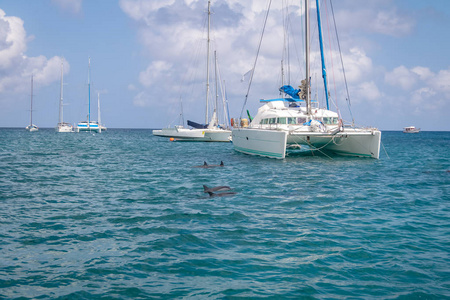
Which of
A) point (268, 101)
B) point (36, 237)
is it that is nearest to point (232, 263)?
point (36, 237)

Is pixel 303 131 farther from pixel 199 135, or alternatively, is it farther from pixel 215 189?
pixel 199 135

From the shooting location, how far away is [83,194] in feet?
42.2

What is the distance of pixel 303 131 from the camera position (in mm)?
22609

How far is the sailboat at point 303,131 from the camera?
74.7 feet

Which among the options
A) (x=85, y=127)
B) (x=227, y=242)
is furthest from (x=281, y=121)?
(x=85, y=127)

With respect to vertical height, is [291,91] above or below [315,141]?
above

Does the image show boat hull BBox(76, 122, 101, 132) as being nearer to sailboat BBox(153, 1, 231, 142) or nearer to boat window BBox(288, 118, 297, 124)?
sailboat BBox(153, 1, 231, 142)

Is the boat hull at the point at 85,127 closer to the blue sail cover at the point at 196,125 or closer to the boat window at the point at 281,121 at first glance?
the blue sail cover at the point at 196,125

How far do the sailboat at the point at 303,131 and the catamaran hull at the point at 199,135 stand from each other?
72.1ft

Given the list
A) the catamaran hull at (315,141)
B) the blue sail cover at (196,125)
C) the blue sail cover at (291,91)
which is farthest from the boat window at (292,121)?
the blue sail cover at (196,125)

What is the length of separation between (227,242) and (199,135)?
4704 centimetres

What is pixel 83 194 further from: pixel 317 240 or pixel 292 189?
pixel 317 240

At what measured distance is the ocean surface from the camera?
5.45 meters

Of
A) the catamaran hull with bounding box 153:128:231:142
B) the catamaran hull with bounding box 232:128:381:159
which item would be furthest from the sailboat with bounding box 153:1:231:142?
the catamaran hull with bounding box 232:128:381:159
